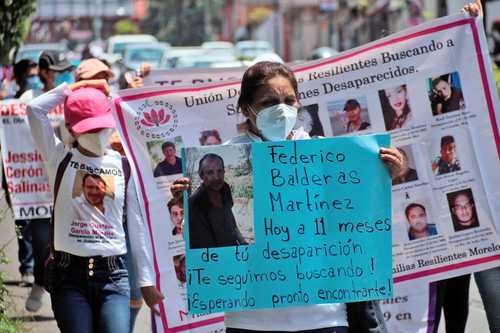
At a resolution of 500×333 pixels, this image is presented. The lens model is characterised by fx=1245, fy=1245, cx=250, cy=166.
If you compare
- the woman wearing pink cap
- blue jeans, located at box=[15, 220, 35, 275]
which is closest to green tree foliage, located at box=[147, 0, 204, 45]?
blue jeans, located at box=[15, 220, 35, 275]

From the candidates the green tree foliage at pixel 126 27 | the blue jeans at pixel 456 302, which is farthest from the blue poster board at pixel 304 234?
the green tree foliage at pixel 126 27

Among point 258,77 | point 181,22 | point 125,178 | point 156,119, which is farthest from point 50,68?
point 181,22

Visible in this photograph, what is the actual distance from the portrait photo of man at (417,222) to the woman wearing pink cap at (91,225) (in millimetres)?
1425

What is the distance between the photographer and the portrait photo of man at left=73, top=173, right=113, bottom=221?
530 centimetres

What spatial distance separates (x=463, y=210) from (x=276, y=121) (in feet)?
6.79

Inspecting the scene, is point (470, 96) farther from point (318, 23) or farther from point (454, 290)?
point (318, 23)

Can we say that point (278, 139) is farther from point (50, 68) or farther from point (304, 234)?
point (50, 68)

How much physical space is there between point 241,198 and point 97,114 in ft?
4.71

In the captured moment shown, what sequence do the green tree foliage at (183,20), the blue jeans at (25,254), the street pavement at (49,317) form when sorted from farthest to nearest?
the green tree foliage at (183,20) < the blue jeans at (25,254) < the street pavement at (49,317)

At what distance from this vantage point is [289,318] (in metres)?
4.14

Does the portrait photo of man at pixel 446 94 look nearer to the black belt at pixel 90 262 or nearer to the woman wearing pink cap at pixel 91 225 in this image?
the woman wearing pink cap at pixel 91 225

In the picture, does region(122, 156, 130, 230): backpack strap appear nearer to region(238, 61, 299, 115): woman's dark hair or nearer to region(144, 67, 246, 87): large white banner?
region(238, 61, 299, 115): woman's dark hair

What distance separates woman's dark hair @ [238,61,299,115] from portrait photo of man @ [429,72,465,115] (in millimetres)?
1876

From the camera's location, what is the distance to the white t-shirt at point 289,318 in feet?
13.5
